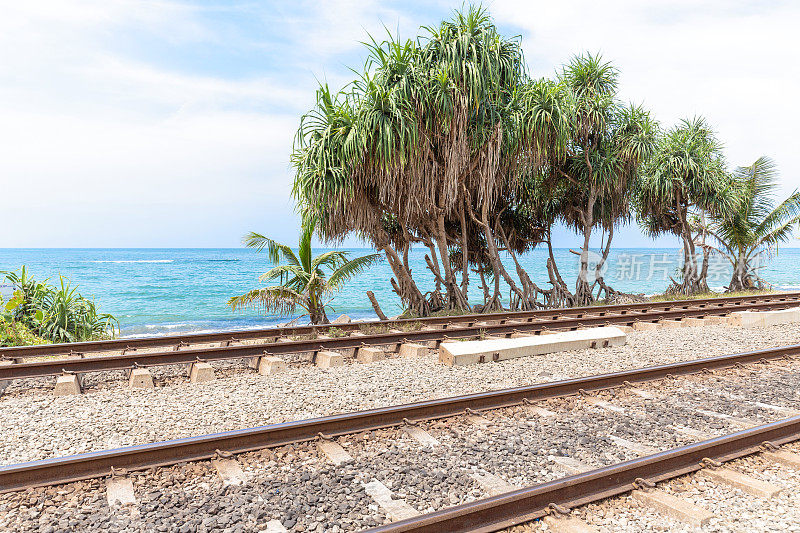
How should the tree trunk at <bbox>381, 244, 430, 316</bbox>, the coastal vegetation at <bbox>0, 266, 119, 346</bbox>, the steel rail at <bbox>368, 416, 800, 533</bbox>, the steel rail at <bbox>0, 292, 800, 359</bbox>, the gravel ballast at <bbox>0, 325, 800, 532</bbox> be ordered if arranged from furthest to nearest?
the tree trunk at <bbox>381, 244, 430, 316</bbox> < the coastal vegetation at <bbox>0, 266, 119, 346</bbox> < the steel rail at <bbox>0, 292, 800, 359</bbox> < the gravel ballast at <bbox>0, 325, 800, 532</bbox> < the steel rail at <bbox>368, 416, 800, 533</bbox>

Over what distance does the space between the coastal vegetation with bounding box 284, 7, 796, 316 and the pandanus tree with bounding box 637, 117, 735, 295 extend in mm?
83

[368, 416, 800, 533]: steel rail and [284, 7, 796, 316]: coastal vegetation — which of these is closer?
[368, 416, 800, 533]: steel rail

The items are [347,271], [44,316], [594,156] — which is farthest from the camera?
[594,156]

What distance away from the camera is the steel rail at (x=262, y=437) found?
10.8ft

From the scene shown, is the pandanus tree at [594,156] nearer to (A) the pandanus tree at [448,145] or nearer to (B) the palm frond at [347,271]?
(A) the pandanus tree at [448,145]

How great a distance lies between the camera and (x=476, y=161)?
12.3 metres

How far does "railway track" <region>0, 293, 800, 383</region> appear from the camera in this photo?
19.6 feet

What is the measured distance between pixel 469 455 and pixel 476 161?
373 inches

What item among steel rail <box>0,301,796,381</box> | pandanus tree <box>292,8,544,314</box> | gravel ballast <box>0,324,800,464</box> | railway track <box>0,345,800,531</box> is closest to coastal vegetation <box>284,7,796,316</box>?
pandanus tree <box>292,8,544,314</box>

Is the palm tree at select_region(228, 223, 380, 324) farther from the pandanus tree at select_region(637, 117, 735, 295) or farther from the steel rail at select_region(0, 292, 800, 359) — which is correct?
the pandanus tree at select_region(637, 117, 735, 295)

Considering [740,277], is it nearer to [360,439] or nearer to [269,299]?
[269,299]

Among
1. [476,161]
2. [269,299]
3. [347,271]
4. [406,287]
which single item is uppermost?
[476,161]

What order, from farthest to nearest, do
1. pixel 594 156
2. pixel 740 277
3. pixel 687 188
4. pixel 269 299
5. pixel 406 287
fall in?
pixel 740 277
pixel 687 188
pixel 594 156
pixel 406 287
pixel 269 299

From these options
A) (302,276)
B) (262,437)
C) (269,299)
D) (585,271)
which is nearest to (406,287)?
(302,276)
